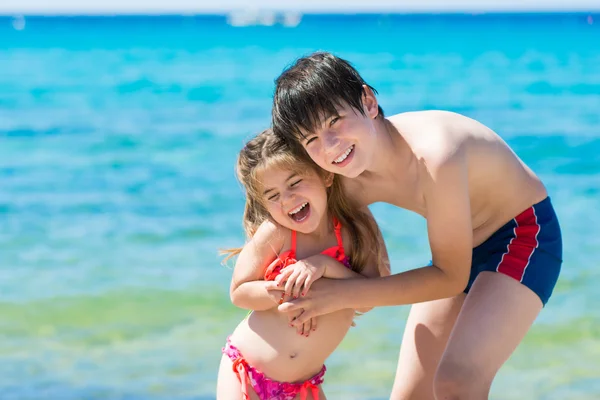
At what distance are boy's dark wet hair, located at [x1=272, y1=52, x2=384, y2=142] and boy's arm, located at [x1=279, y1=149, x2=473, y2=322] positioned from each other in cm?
37

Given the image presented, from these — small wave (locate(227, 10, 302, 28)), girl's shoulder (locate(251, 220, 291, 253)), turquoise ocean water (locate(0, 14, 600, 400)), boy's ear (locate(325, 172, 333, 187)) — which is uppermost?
small wave (locate(227, 10, 302, 28))

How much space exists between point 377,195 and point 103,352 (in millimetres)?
2846

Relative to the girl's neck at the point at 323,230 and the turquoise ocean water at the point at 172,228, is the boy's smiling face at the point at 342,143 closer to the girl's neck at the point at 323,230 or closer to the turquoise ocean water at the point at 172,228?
the girl's neck at the point at 323,230

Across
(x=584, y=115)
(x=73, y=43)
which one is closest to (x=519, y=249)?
(x=584, y=115)

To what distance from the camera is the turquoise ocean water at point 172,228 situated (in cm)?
530

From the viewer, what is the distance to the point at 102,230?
802cm

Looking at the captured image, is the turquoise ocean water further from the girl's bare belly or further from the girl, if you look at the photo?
the girl's bare belly

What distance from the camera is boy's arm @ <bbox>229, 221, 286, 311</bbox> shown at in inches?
126

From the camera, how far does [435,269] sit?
3164mm

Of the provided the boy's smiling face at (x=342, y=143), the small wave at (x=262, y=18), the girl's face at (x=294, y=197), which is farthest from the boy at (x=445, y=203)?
the small wave at (x=262, y=18)

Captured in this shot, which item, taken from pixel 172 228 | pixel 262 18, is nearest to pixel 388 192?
pixel 172 228

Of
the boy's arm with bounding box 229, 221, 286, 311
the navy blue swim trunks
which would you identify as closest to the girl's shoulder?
the boy's arm with bounding box 229, 221, 286, 311

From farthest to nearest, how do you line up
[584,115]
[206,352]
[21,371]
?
[584,115] → [206,352] → [21,371]

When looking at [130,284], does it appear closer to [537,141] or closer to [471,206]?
[471,206]
